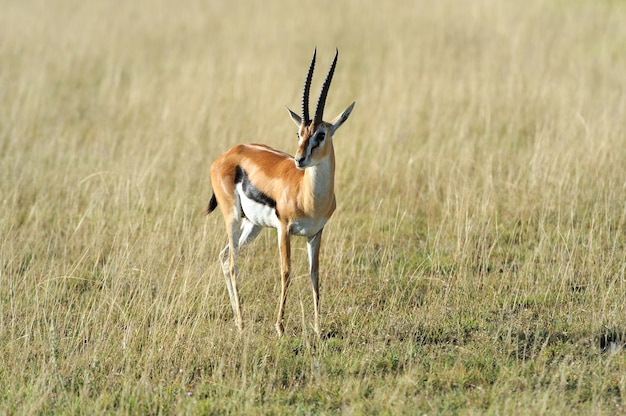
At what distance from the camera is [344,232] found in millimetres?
7156

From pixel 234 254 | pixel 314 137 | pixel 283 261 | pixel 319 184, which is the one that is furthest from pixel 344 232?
pixel 314 137

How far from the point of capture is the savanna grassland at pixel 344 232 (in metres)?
5.14

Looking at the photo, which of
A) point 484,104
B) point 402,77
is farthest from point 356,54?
point 484,104

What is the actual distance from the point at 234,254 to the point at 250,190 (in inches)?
18.8

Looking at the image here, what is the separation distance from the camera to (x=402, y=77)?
38.8 feet

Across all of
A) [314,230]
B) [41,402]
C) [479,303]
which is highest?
[314,230]

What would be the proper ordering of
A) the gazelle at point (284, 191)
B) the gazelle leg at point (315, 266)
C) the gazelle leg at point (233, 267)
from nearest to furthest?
the gazelle at point (284, 191) < the gazelle leg at point (315, 266) < the gazelle leg at point (233, 267)

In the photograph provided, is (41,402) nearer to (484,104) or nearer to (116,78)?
(484,104)

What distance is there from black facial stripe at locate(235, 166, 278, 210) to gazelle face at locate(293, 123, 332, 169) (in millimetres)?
558

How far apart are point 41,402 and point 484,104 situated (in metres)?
7.15

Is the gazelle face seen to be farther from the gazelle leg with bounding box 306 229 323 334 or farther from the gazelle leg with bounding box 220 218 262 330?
the gazelle leg with bounding box 220 218 262 330

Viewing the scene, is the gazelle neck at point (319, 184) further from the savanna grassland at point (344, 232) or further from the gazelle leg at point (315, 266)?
the savanna grassland at point (344, 232)

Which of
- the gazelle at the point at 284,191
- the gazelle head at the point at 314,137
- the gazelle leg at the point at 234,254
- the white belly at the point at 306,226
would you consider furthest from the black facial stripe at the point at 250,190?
the gazelle head at the point at 314,137

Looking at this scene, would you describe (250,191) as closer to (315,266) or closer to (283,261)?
(283,261)
